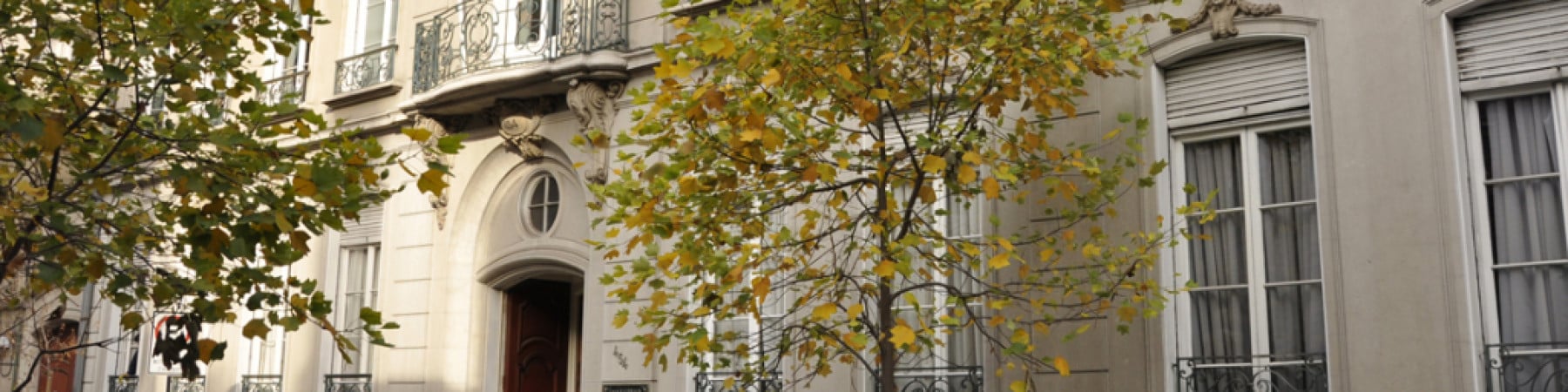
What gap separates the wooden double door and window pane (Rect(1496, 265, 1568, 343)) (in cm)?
963

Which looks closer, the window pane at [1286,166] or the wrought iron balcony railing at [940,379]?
the window pane at [1286,166]

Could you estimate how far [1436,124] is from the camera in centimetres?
880

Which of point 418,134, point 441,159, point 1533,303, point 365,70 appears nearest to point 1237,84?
point 1533,303

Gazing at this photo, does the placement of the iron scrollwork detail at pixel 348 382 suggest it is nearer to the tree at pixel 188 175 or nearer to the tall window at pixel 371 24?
the tall window at pixel 371 24

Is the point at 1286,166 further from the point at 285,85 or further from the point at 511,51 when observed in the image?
the point at 285,85

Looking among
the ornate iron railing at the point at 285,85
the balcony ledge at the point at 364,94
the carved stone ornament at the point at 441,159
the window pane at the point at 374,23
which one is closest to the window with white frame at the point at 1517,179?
the carved stone ornament at the point at 441,159

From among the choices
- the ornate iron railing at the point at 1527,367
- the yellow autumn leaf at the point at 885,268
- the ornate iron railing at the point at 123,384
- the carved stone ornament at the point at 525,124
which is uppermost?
the carved stone ornament at the point at 525,124

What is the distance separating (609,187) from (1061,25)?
112 inches

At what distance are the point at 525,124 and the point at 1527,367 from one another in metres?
9.18

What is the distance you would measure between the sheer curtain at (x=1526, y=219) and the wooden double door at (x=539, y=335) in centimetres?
960

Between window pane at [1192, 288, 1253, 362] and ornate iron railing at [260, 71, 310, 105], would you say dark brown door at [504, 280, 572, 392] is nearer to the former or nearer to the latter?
ornate iron railing at [260, 71, 310, 105]

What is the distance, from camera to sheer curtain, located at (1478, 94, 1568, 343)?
8438 millimetres

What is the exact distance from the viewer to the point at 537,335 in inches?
608

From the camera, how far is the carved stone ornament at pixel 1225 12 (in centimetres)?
959
